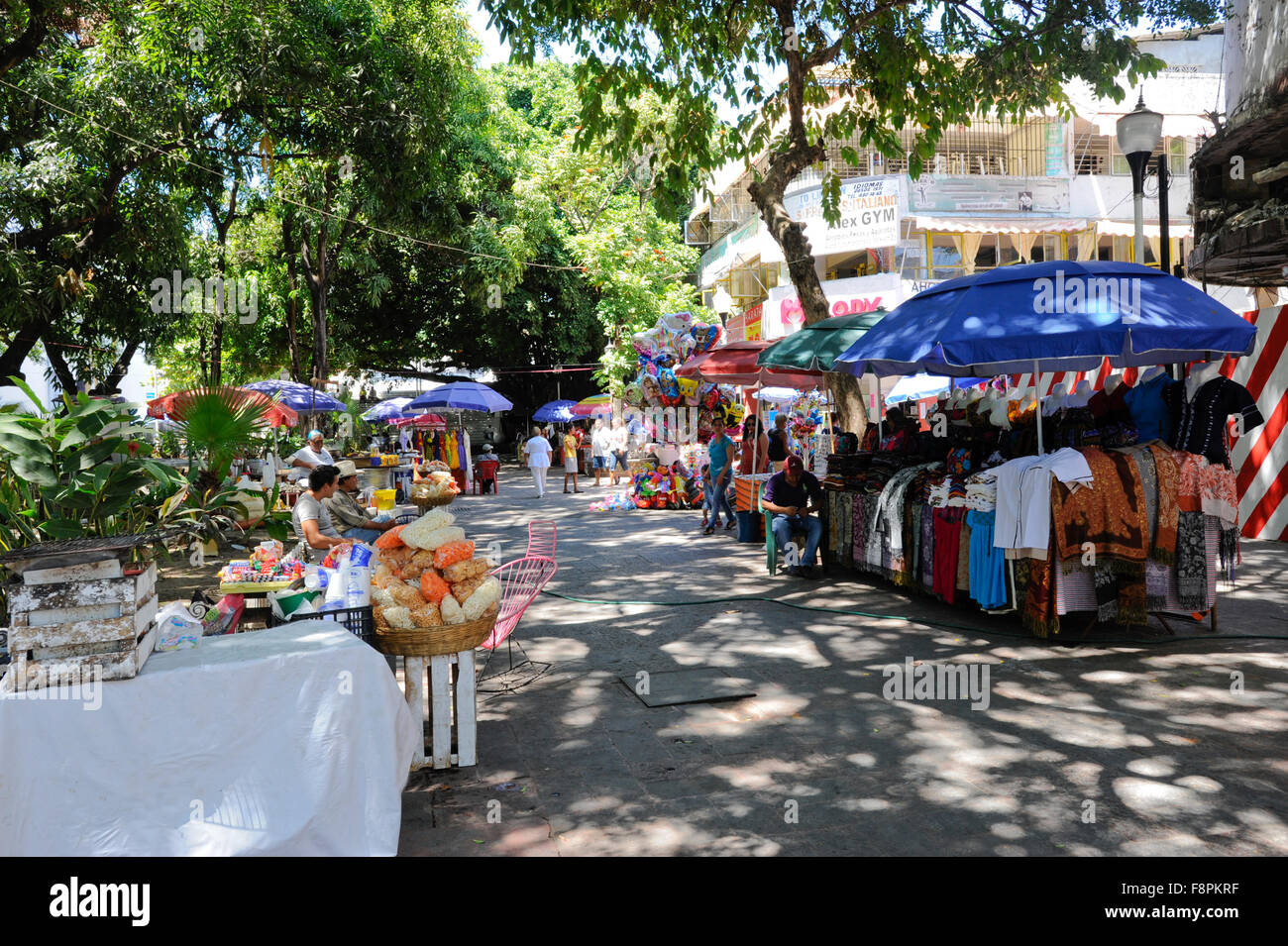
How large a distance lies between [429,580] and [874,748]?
250 cm

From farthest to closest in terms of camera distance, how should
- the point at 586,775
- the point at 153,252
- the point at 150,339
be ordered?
the point at 150,339, the point at 153,252, the point at 586,775

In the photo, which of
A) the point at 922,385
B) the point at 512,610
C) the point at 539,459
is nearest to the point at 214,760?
the point at 512,610

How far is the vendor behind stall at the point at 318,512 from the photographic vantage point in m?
7.27

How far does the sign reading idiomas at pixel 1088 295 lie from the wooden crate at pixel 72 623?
238 inches

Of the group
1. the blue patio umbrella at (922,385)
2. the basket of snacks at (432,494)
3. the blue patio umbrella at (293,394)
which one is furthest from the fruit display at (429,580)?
the blue patio umbrella at (293,394)

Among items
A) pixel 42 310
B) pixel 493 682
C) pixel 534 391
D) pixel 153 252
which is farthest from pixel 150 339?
pixel 534 391

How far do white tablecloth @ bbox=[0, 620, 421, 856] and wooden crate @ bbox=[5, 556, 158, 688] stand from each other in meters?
0.10

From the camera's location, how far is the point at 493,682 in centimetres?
624

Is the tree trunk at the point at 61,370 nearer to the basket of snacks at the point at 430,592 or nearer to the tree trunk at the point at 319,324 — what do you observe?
the tree trunk at the point at 319,324

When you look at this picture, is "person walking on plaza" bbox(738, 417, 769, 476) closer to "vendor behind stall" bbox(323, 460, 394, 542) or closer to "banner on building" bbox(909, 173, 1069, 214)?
"vendor behind stall" bbox(323, 460, 394, 542)

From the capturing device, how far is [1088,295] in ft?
22.0

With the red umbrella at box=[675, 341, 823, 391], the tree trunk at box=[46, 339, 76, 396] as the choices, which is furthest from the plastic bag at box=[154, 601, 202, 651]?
the tree trunk at box=[46, 339, 76, 396]

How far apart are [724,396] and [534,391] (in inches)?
851

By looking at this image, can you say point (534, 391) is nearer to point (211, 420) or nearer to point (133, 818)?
point (211, 420)
